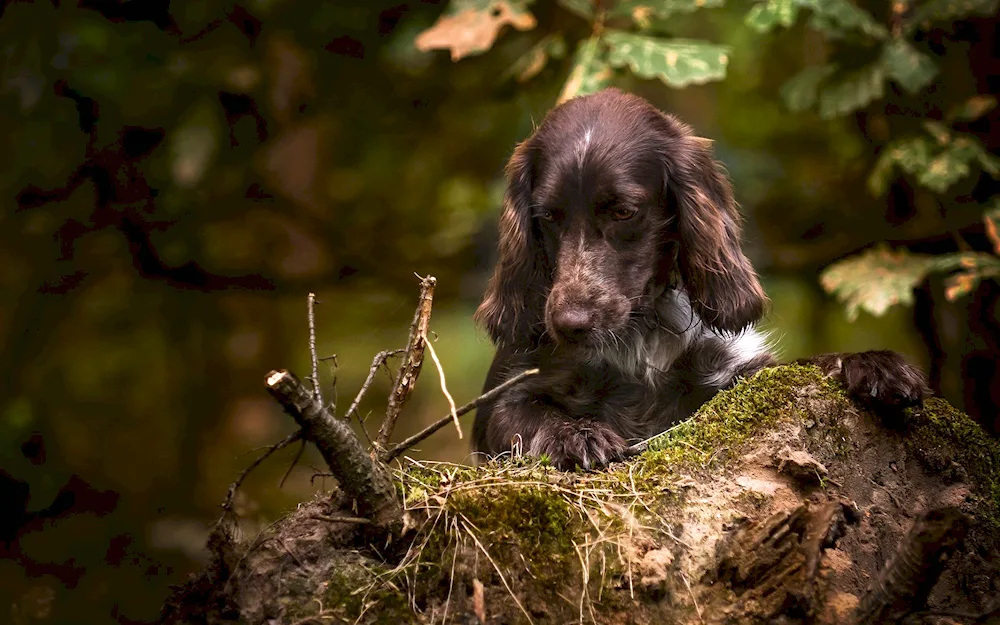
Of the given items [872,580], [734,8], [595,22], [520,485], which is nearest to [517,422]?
[520,485]

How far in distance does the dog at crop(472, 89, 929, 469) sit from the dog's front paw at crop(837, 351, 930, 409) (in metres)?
0.11

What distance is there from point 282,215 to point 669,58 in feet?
11.5

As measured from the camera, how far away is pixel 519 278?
346 cm

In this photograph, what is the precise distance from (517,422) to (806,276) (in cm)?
430

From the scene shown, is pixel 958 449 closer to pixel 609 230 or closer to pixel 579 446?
pixel 579 446

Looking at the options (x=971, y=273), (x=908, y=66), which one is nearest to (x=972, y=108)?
(x=908, y=66)

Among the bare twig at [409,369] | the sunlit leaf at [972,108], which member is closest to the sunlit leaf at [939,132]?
the sunlit leaf at [972,108]

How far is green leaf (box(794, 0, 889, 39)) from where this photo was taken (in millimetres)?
5037

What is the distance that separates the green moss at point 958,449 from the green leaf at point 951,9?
3.19 m

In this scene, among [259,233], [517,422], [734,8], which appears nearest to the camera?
[517,422]

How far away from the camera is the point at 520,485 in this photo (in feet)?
7.57

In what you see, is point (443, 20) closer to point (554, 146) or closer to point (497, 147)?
point (497, 147)

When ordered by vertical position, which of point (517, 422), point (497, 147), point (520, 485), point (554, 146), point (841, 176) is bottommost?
point (841, 176)

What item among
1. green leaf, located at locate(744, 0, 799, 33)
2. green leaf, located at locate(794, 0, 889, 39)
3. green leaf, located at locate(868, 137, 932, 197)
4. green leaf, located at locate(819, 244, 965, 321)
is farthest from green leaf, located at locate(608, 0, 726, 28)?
green leaf, located at locate(819, 244, 965, 321)
